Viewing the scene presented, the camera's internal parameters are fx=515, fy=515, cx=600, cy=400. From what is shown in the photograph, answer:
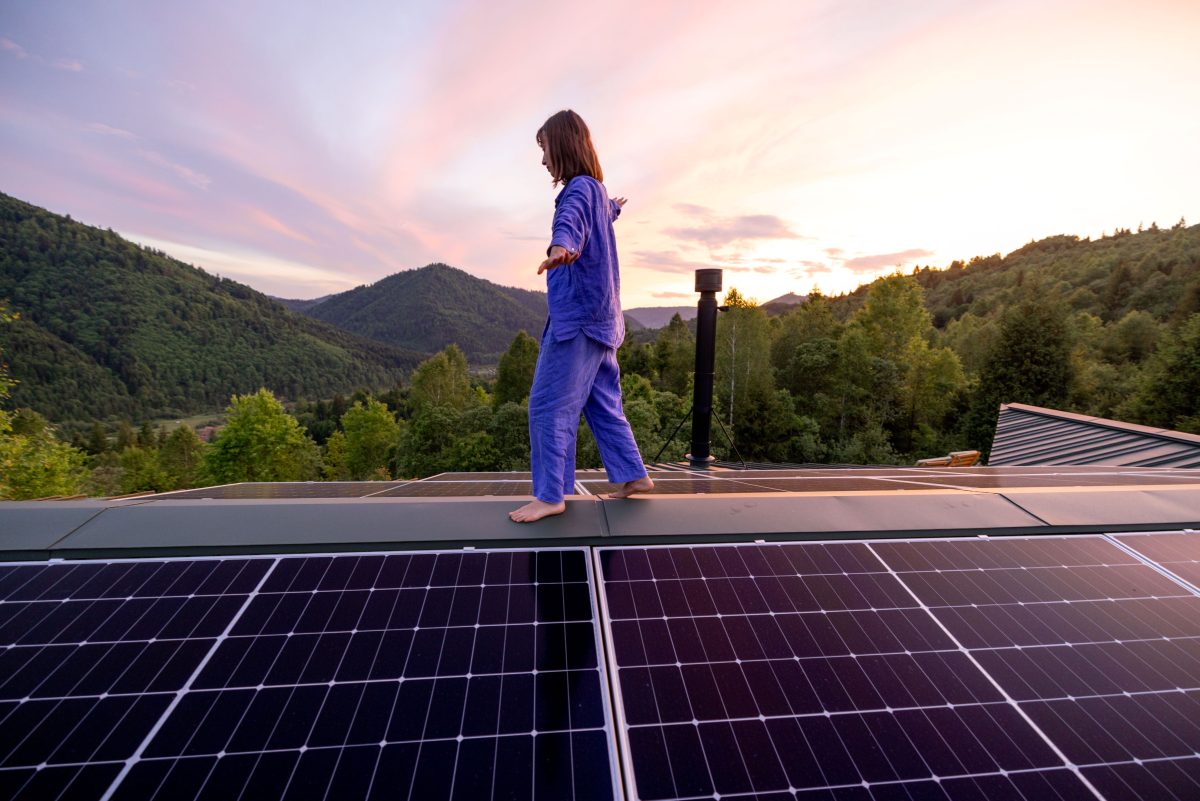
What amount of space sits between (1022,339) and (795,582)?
33.7 meters

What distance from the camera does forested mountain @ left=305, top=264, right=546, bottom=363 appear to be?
149m

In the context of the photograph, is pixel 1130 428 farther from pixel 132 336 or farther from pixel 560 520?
pixel 132 336

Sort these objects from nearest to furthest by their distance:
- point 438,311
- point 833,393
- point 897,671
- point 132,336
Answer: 1. point 897,671
2. point 833,393
3. point 132,336
4. point 438,311

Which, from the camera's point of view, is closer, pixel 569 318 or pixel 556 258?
pixel 556 258

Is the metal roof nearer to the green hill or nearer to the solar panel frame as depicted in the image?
the solar panel frame

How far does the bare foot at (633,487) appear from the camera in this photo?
297 centimetres

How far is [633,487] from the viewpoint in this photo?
2.99 metres

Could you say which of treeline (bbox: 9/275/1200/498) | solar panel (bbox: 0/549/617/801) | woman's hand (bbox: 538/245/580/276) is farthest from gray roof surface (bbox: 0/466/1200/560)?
treeline (bbox: 9/275/1200/498)

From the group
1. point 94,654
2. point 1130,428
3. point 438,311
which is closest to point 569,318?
point 94,654

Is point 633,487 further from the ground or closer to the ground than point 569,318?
closer to the ground

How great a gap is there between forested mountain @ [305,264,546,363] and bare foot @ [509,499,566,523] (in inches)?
5512

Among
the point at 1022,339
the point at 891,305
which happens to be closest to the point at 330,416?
the point at 891,305

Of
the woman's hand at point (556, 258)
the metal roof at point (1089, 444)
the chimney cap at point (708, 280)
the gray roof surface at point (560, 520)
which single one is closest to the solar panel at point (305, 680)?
the gray roof surface at point (560, 520)

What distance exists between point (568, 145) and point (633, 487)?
1907 millimetres
